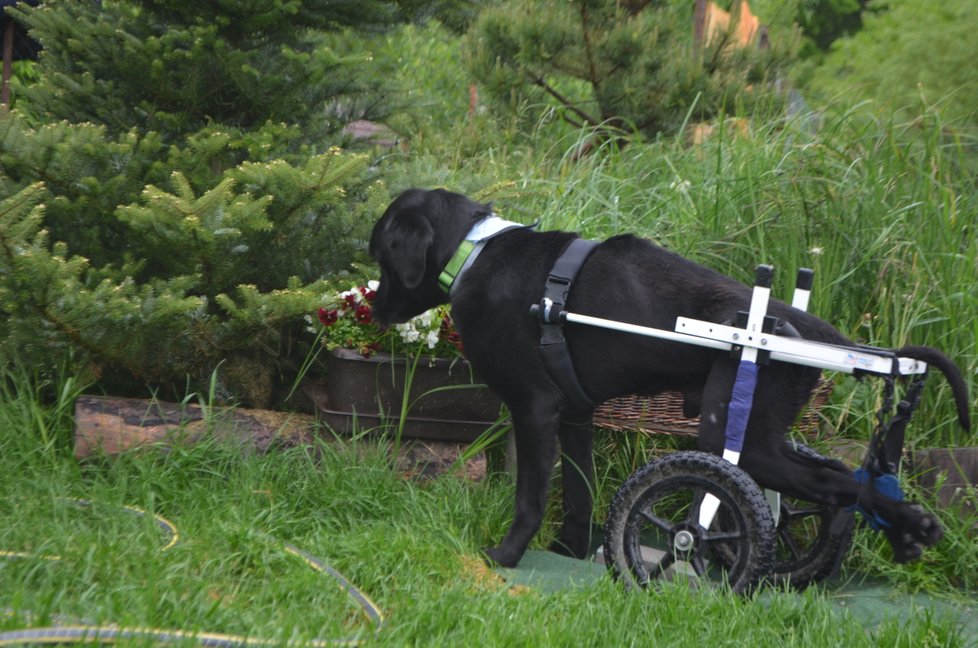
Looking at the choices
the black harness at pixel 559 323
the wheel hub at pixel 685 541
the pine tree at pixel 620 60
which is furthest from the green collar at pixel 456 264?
the pine tree at pixel 620 60

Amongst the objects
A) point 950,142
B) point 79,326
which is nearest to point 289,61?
point 79,326

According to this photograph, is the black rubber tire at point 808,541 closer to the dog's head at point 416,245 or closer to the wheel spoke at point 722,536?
the wheel spoke at point 722,536

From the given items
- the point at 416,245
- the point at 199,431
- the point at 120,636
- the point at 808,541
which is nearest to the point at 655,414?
the point at 808,541

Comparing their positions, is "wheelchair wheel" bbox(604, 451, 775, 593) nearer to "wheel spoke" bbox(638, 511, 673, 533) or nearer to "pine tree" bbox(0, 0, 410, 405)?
"wheel spoke" bbox(638, 511, 673, 533)

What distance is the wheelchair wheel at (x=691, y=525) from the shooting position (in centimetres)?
316

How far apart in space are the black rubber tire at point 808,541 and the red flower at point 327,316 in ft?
6.43

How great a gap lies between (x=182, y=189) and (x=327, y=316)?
817mm

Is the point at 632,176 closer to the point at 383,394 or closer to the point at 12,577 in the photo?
the point at 383,394

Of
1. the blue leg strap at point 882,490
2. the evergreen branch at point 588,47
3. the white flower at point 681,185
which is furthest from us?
the evergreen branch at point 588,47

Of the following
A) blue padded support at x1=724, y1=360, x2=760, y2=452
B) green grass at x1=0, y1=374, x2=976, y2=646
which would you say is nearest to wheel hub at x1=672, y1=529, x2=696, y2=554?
green grass at x1=0, y1=374, x2=976, y2=646

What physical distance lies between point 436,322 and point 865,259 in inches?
78.2

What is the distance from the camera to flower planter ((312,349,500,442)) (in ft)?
14.0

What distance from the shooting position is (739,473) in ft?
10.4

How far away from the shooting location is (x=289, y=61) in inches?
186
